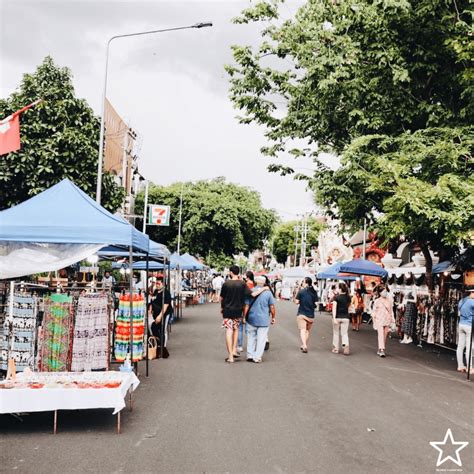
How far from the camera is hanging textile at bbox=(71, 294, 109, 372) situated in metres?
9.07

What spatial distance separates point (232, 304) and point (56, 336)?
14.9 feet

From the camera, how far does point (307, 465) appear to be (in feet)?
19.1

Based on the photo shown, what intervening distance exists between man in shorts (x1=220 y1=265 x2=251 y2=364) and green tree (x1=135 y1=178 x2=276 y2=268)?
107ft

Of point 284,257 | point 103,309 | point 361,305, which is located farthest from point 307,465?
point 284,257

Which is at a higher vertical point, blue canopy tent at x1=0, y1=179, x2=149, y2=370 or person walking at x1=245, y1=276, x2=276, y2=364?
blue canopy tent at x1=0, y1=179, x2=149, y2=370

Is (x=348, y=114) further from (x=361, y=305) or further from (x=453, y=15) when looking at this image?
(x=361, y=305)

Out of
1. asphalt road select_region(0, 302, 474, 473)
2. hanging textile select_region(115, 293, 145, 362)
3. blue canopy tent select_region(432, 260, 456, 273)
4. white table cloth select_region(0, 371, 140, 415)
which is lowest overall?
asphalt road select_region(0, 302, 474, 473)

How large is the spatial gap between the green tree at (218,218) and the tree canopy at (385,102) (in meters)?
28.8

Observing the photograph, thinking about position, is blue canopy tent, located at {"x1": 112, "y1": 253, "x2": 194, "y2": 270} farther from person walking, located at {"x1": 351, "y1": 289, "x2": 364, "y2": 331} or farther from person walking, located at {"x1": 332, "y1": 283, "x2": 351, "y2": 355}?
person walking, located at {"x1": 332, "y1": 283, "x2": 351, "y2": 355}

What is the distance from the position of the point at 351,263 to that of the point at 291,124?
24.0 ft

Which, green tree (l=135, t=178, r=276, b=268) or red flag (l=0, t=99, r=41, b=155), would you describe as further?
green tree (l=135, t=178, r=276, b=268)

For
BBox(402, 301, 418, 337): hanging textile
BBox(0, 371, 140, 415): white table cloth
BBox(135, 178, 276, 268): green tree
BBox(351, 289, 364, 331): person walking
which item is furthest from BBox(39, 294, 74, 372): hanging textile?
BBox(135, 178, 276, 268): green tree

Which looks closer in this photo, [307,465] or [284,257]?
[307,465]

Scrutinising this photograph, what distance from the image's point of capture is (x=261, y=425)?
24.0 feet
